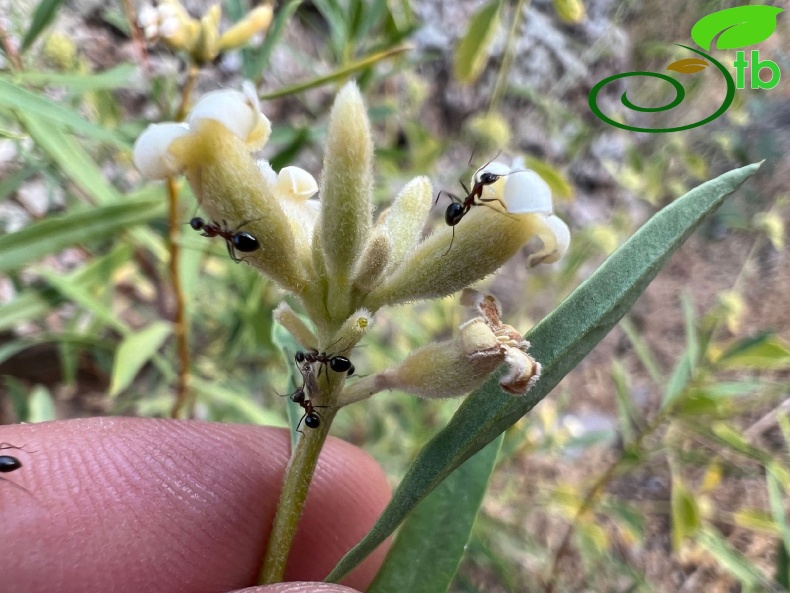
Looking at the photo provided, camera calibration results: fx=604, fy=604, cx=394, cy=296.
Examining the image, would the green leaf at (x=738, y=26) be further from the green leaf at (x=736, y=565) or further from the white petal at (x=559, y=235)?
the green leaf at (x=736, y=565)

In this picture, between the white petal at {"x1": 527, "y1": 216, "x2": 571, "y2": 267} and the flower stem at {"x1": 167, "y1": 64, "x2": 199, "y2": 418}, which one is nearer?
the white petal at {"x1": 527, "y1": 216, "x2": 571, "y2": 267}

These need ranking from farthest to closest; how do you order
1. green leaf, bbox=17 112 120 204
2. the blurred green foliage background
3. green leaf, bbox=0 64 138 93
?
1. the blurred green foliage background
2. green leaf, bbox=17 112 120 204
3. green leaf, bbox=0 64 138 93

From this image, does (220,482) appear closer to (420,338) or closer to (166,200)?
(166,200)

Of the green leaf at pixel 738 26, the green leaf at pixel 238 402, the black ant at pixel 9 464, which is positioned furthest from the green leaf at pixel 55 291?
the green leaf at pixel 738 26

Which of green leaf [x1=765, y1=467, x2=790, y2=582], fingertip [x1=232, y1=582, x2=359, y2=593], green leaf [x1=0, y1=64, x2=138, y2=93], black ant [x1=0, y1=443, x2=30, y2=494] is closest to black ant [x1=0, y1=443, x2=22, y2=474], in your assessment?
black ant [x1=0, y1=443, x2=30, y2=494]

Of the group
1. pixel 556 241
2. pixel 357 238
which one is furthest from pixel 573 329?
pixel 357 238

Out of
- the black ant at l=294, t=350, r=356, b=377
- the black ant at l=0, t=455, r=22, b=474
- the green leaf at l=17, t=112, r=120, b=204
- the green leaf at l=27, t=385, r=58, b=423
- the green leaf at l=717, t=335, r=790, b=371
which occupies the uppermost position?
the green leaf at l=717, t=335, r=790, b=371

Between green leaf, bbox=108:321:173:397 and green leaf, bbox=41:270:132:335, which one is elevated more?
green leaf, bbox=41:270:132:335

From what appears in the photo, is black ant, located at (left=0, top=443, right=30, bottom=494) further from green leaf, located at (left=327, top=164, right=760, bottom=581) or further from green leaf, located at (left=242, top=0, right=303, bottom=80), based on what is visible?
green leaf, located at (left=242, top=0, right=303, bottom=80)
